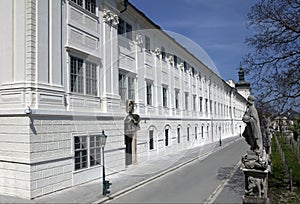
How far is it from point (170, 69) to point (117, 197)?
18.6 m

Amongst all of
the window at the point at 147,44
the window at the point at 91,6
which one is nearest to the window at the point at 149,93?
the window at the point at 147,44

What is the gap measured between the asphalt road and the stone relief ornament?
922 centimetres

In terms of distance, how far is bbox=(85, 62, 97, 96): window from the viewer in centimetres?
1545

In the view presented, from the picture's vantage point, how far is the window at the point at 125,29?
19531mm

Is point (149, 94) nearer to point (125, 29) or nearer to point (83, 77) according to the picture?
point (125, 29)

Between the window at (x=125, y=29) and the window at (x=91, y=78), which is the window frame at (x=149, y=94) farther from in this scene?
the window at (x=91, y=78)

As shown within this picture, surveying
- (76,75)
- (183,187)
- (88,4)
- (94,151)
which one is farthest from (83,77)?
(183,187)

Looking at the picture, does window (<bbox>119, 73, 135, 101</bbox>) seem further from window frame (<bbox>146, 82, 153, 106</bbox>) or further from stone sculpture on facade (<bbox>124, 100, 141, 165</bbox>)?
window frame (<bbox>146, 82, 153, 106</bbox>)

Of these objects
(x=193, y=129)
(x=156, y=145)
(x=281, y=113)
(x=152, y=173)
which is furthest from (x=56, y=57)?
(x=193, y=129)

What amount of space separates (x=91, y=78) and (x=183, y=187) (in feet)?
23.6

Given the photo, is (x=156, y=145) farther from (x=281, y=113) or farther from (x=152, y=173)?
(x=281, y=113)

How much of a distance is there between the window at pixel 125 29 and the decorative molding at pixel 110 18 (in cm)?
151

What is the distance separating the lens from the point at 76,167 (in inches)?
555

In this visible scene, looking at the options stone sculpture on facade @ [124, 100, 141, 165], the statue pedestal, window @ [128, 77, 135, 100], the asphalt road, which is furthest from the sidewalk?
window @ [128, 77, 135, 100]
